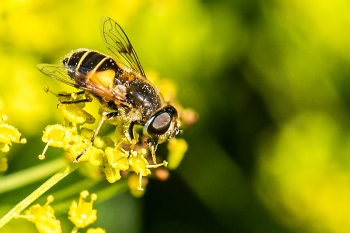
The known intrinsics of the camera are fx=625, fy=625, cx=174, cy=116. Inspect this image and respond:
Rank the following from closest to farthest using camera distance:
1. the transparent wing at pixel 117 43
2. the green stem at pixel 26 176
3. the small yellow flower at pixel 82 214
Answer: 1. the small yellow flower at pixel 82 214
2. the green stem at pixel 26 176
3. the transparent wing at pixel 117 43

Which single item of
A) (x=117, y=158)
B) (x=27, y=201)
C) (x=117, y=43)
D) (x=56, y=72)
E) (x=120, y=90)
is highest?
(x=117, y=43)

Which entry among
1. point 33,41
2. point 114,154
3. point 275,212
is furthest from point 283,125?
point 114,154

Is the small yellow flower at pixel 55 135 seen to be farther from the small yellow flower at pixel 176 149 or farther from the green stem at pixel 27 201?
the small yellow flower at pixel 176 149

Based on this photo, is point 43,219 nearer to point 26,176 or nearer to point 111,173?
point 111,173

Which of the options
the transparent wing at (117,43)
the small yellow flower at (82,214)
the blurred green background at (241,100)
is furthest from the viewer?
the blurred green background at (241,100)

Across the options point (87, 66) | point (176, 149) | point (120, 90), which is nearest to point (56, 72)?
point (87, 66)

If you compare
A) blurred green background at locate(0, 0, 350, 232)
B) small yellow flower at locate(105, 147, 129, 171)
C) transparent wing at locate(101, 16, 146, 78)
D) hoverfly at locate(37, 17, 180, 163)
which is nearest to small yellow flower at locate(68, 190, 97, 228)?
small yellow flower at locate(105, 147, 129, 171)

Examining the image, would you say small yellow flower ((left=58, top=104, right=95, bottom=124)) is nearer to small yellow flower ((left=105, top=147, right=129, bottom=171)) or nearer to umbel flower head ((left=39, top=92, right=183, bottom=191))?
umbel flower head ((left=39, top=92, right=183, bottom=191))

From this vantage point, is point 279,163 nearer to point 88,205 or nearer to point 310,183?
point 310,183

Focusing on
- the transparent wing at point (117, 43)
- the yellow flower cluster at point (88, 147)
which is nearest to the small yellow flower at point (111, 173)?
the yellow flower cluster at point (88, 147)
